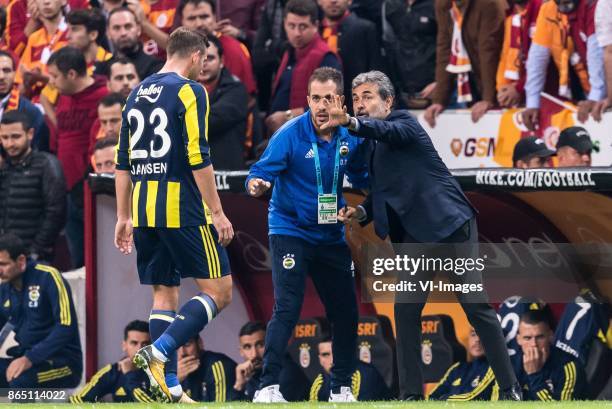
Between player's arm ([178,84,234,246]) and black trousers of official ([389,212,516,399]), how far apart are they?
111 centimetres

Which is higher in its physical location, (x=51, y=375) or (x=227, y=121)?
(x=227, y=121)

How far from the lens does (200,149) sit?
7602mm

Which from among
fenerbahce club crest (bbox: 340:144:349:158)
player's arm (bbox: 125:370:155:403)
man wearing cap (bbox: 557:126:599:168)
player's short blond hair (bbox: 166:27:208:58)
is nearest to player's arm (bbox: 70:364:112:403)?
player's arm (bbox: 125:370:155:403)

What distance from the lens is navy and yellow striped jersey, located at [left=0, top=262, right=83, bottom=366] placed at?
34.9 feet

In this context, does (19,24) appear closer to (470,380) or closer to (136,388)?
(136,388)

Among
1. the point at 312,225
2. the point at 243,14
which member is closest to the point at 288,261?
the point at 312,225

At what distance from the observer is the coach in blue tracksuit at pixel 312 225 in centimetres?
812

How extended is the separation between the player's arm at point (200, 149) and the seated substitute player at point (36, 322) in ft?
11.1

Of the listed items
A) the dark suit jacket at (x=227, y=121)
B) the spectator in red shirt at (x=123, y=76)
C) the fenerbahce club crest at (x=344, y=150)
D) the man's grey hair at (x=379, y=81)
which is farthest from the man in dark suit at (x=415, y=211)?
the spectator in red shirt at (x=123, y=76)

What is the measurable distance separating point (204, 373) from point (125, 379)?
59cm

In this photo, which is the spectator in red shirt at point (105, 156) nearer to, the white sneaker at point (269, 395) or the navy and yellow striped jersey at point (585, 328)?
the white sneaker at point (269, 395)

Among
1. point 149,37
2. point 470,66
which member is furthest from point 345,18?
point 149,37

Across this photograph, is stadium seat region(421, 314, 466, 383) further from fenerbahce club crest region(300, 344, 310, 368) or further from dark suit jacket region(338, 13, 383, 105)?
dark suit jacket region(338, 13, 383, 105)

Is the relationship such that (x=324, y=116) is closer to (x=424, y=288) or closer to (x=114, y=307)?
(x=424, y=288)
